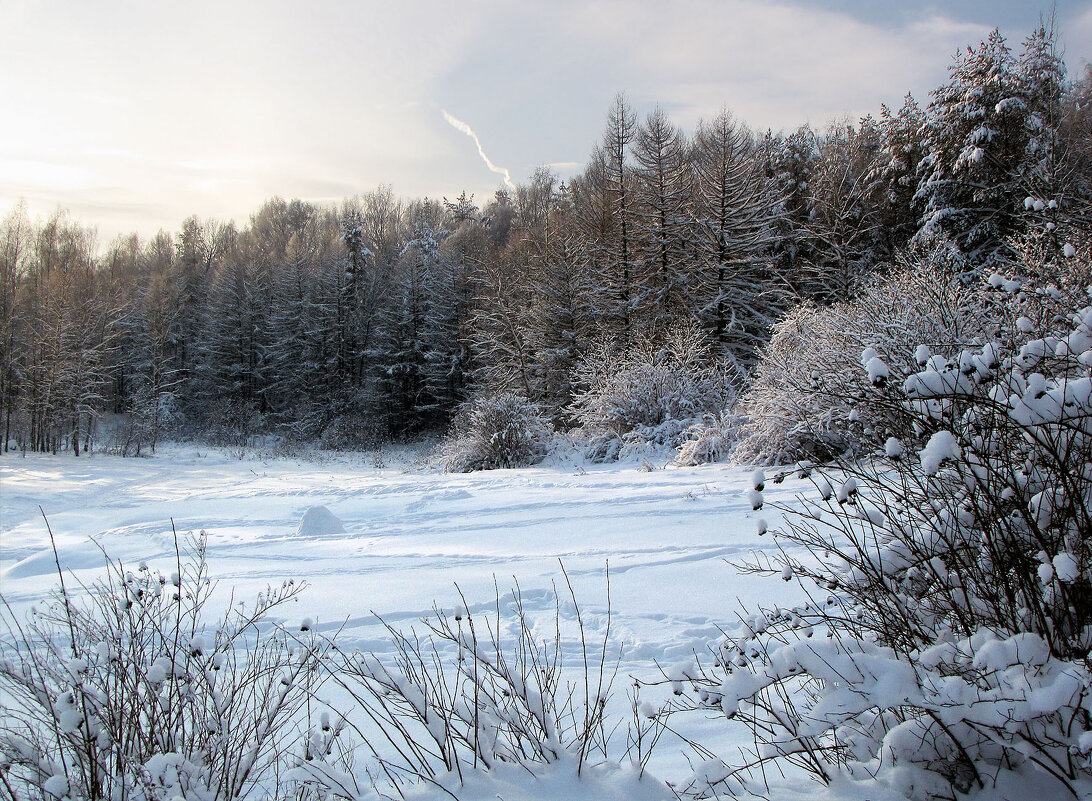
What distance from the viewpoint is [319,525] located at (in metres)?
7.62

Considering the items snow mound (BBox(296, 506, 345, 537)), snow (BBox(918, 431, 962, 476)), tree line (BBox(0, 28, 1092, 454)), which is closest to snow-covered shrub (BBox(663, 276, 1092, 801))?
snow (BBox(918, 431, 962, 476))

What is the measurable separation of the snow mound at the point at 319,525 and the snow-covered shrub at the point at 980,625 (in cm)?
634

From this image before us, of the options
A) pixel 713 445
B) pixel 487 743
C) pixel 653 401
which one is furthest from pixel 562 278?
pixel 487 743

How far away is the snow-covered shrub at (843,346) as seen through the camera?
26.2 ft

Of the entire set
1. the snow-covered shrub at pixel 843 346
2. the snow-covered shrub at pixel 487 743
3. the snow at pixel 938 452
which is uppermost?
the snow-covered shrub at pixel 843 346

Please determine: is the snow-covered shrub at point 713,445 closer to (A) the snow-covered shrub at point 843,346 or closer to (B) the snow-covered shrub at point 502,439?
(A) the snow-covered shrub at point 843,346

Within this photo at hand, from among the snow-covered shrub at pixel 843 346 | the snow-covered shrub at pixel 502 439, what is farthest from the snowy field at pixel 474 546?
the snow-covered shrub at pixel 502 439

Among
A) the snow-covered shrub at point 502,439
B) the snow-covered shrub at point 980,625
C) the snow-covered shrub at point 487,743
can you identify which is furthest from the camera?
the snow-covered shrub at point 502,439

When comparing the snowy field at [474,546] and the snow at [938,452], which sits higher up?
the snow at [938,452]

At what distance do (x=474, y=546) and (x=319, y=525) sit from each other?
2.51 meters

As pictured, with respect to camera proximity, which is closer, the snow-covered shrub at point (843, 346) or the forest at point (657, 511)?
the forest at point (657, 511)

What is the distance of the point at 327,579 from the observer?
17.6 ft

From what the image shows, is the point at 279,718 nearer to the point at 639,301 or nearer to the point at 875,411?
the point at 875,411

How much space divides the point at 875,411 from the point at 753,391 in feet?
29.6
